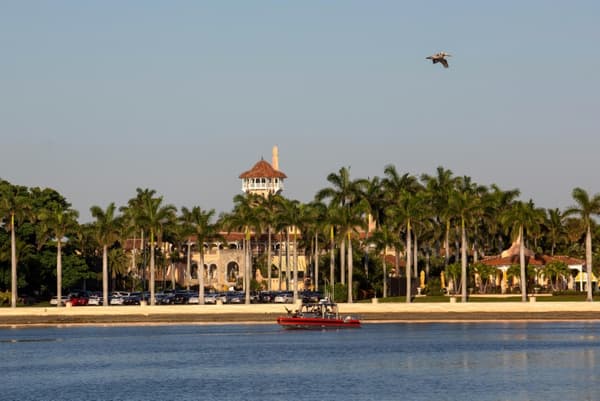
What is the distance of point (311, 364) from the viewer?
3371 inches

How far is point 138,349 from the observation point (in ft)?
334

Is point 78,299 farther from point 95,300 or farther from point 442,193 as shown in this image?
point 442,193

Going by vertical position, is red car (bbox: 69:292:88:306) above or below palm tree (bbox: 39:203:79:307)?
below

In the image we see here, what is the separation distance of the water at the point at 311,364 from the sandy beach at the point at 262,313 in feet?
14.7

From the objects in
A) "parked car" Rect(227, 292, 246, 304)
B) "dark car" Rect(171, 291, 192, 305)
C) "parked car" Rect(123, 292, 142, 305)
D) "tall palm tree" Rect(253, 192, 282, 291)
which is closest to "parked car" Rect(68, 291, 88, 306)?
"parked car" Rect(123, 292, 142, 305)

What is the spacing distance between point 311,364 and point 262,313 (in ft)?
162

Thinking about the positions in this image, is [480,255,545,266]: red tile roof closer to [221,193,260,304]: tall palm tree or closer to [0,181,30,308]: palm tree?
[221,193,260,304]: tall palm tree

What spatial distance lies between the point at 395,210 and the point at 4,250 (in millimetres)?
44334

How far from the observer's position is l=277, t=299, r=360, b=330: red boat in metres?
118

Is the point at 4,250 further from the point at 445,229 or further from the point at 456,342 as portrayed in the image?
the point at 456,342

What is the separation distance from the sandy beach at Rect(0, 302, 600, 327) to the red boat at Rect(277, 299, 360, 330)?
959 cm

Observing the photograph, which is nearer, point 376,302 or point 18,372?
point 18,372

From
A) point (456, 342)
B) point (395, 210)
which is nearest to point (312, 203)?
point (395, 210)

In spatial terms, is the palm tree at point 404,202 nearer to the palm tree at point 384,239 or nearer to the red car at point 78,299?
the palm tree at point 384,239
